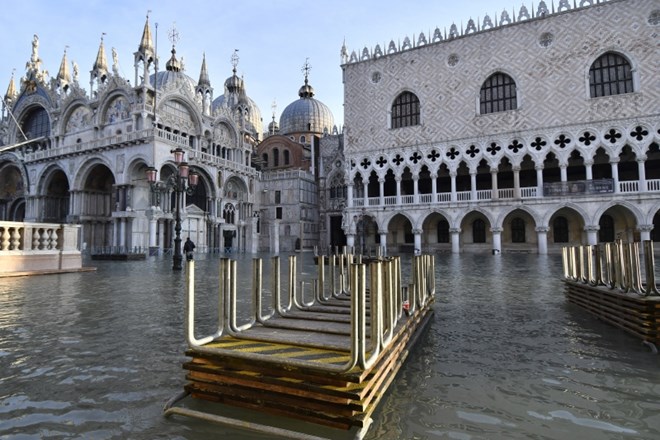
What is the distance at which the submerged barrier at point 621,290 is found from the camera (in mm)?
4168

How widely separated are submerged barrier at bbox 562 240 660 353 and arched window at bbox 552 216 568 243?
22739 millimetres

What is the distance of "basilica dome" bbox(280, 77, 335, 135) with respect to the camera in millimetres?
49094

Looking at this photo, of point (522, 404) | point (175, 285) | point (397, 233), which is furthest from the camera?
point (397, 233)

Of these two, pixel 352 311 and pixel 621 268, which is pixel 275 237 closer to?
pixel 621 268

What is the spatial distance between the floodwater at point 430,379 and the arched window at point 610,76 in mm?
24120

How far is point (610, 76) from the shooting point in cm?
2397

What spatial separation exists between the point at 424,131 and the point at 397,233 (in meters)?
8.55

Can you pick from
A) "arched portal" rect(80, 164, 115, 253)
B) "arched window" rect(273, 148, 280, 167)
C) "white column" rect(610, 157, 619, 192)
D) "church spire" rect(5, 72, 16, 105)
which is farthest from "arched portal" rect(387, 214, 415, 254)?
"church spire" rect(5, 72, 16, 105)

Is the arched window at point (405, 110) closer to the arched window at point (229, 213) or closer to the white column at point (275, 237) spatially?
the white column at point (275, 237)

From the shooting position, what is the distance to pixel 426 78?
2903 cm

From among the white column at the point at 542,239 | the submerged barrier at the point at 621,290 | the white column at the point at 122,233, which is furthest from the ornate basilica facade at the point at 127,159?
the submerged barrier at the point at 621,290

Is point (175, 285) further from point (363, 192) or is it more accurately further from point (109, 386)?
point (363, 192)

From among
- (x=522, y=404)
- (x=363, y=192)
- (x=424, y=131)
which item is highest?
(x=424, y=131)

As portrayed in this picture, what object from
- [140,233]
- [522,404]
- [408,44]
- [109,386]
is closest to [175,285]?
[109,386]
